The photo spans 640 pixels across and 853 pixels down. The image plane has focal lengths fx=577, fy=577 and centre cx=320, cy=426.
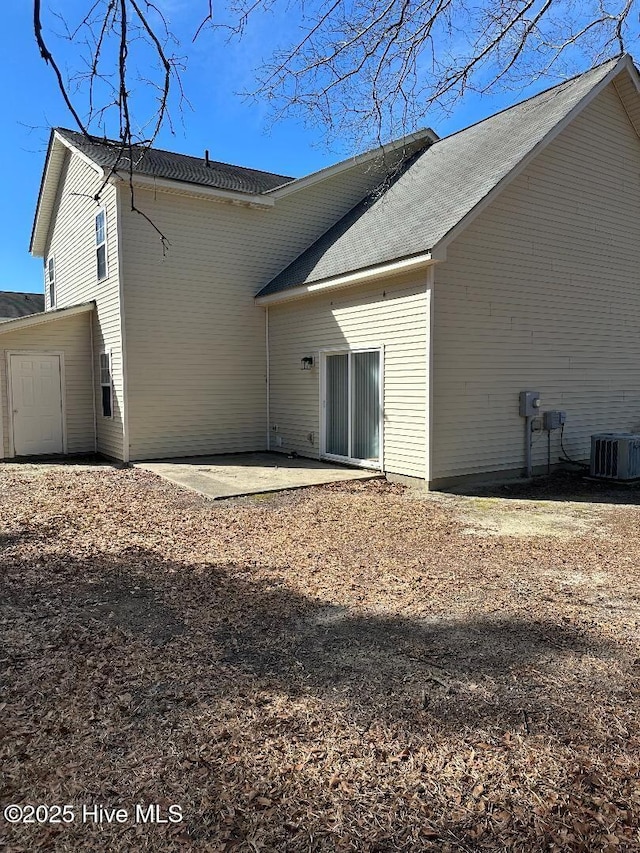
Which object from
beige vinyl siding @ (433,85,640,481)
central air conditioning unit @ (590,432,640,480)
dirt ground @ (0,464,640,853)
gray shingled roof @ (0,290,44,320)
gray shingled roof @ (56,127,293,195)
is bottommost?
dirt ground @ (0,464,640,853)

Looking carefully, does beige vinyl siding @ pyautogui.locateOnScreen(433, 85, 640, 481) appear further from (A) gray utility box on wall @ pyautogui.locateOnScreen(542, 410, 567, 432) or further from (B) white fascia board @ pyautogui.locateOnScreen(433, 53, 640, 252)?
(B) white fascia board @ pyautogui.locateOnScreen(433, 53, 640, 252)

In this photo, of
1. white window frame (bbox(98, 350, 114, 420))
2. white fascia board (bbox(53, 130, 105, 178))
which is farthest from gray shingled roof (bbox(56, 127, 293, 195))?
white window frame (bbox(98, 350, 114, 420))

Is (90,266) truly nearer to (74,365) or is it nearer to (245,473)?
(74,365)

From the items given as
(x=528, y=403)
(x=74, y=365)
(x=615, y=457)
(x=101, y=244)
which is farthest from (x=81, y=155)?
Result: (x=615, y=457)

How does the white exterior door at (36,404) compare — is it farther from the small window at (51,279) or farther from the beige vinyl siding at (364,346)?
the small window at (51,279)

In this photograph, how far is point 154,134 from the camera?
332cm

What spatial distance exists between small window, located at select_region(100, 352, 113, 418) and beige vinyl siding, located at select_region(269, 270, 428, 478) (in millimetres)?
3244

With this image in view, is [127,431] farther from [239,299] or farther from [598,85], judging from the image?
[598,85]

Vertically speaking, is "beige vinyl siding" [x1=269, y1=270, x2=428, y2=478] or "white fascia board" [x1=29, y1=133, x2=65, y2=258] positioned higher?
"white fascia board" [x1=29, y1=133, x2=65, y2=258]

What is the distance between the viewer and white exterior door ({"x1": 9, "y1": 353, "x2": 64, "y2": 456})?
11.4 m

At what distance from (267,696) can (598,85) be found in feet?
33.9

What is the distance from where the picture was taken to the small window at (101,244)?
11.3m

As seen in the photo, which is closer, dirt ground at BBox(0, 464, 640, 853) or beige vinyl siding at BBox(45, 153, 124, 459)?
dirt ground at BBox(0, 464, 640, 853)

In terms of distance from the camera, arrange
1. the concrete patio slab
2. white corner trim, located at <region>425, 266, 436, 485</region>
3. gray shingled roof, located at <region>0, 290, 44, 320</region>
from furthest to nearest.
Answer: gray shingled roof, located at <region>0, 290, 44, 320</region>
the concrete patio slab
white corner trim, located at <region>425, 266, 436, 485</region>
